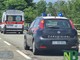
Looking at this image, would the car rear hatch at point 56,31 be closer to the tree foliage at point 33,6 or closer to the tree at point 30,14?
the tree foliage at point 33,6

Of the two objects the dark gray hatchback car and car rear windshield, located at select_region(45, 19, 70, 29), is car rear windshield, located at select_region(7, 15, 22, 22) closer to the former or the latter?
the dark gray hatchback car

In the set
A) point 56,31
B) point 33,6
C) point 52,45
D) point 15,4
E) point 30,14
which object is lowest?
point 30,14

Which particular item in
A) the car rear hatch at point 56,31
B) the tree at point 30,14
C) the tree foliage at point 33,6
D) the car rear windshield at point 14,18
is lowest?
the tree at point 30,14

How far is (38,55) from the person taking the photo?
1683 centimetres

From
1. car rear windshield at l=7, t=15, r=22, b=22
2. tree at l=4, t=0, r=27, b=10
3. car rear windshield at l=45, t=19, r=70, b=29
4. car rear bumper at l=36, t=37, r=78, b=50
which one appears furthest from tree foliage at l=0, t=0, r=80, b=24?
car rear bumper at l=36, t=37, r=78, b=50

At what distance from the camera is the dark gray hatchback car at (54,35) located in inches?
653

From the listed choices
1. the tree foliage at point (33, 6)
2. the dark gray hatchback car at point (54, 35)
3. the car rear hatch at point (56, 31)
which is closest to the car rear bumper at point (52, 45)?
the dark gray hatchback car at point (54, 35)

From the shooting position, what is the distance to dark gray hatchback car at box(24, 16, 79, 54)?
54.4 feet

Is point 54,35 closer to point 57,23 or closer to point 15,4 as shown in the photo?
point 57,23

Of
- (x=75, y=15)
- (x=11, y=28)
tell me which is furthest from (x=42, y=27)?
(x=75, y=15)

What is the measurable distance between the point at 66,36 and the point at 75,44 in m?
0.48

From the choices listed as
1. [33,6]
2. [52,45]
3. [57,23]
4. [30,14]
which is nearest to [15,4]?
[30,14]

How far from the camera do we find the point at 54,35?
16.8m

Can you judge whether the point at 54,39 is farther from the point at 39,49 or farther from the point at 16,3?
the point at 16,3
